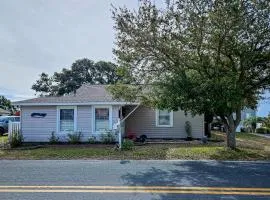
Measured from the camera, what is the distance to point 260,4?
1473 cm

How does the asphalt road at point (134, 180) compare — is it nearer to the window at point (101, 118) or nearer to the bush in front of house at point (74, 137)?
the bush in front of house at point (74, 137)

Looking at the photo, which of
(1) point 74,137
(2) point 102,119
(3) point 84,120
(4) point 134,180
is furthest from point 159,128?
(4) point 134,180

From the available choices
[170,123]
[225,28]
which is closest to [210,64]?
[225,28]

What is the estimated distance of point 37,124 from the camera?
23.7m

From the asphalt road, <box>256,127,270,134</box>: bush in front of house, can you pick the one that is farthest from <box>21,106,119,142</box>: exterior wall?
<box>256,127,270,134</box>: bush in front of house

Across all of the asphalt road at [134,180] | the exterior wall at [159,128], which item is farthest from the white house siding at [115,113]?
the asphalt road at [134,180]

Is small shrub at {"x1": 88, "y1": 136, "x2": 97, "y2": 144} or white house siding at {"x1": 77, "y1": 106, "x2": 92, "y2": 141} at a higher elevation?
white house siding at {"x1": 77, "y1": 106, "x2": 92, "y2": 141}

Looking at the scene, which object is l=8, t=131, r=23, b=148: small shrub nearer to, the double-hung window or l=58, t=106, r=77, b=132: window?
l=58, t=106, r=77, b=132: window

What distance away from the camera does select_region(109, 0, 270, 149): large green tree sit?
14781 mm

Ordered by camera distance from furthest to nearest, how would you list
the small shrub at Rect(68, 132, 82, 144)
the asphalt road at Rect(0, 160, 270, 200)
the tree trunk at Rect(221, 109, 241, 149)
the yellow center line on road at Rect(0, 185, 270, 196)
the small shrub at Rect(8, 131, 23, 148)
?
the small shrub at Rect(68, 132, 82, 144) → the small shrub at Rect(8, 131, 23, 148) → the tree trunk at Rect(221, 109, 241, 149) → the yellow center line on road at Rect(0, 185, 270, 196) → the asphalt road at Rect(0, 160, 270, 200)

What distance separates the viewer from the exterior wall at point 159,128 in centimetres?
2527

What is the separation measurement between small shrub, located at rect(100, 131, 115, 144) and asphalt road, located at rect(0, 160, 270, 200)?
9.12 m

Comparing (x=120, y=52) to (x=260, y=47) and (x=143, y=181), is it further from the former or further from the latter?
(x=143, y=181)

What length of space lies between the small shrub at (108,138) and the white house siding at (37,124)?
327 cm
